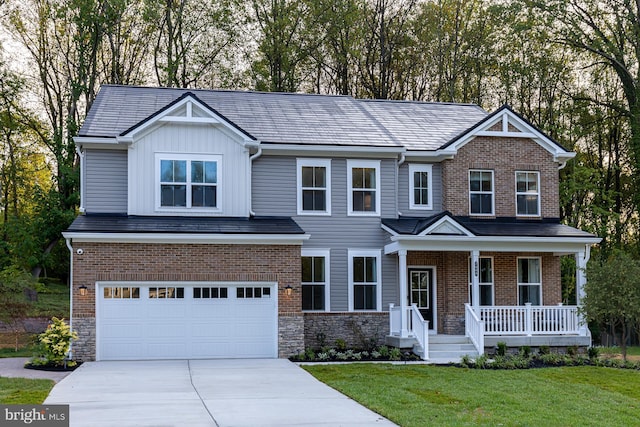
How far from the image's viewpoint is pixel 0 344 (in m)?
26.2

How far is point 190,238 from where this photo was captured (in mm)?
20688

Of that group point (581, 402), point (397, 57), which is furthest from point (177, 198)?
point (397, 57)

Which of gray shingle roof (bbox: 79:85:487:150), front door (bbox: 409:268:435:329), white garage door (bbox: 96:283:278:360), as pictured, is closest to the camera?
white garage door (bbox: 96:283:278:360)

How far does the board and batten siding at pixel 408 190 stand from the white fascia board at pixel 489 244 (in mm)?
1605

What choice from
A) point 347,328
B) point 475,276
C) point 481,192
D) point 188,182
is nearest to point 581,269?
point 475,276

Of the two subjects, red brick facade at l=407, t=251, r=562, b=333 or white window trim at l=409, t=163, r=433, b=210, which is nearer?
red brick facade at l=407, t=251, r=562, b=333

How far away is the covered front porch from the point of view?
22062 millimetres

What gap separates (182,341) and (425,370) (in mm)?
6519

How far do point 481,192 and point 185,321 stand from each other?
9.99m

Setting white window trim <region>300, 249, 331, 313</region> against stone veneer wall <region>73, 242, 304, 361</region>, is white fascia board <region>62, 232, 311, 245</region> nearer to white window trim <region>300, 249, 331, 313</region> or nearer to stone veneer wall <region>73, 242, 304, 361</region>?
stone veneer wall <region>73, 242, 304, 361</region>

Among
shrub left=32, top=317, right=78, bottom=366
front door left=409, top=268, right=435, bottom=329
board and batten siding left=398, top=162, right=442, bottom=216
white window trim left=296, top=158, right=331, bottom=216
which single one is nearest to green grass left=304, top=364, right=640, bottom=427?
front door left=409, top=268, right=435, bottom=329

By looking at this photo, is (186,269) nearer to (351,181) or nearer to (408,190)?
(351,181)

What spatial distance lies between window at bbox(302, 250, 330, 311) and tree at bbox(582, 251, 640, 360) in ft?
23.7

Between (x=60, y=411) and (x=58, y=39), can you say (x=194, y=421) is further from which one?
(x=58, y=39)
